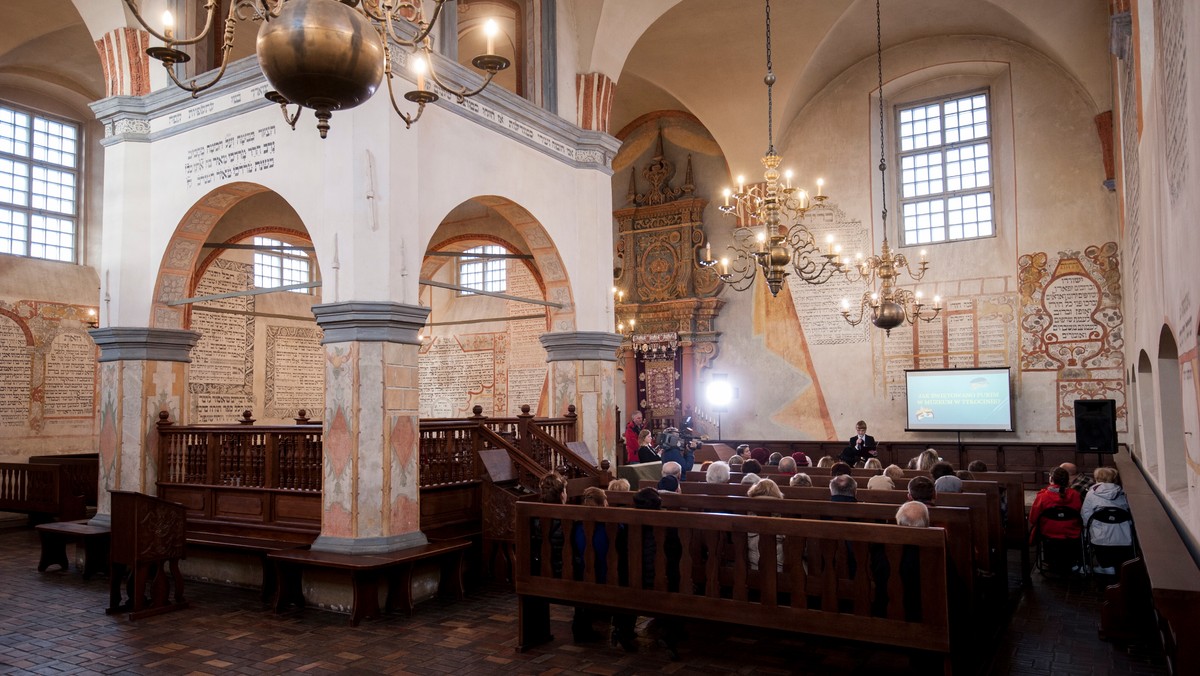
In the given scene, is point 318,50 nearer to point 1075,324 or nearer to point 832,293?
point 832,293

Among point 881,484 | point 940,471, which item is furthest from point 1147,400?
point 881,484

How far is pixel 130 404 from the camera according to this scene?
8961 mm

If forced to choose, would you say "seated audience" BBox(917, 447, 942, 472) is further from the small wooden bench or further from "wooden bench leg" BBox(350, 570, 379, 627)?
the small wooden bench

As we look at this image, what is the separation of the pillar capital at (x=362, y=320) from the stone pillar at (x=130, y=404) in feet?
10.2

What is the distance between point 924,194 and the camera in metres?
14.6

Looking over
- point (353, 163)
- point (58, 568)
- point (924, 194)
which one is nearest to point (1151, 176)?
point (353, 163)

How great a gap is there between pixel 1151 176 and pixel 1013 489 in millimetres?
4024

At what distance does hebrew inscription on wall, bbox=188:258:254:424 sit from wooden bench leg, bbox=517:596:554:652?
9.48 meters

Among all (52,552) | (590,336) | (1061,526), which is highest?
(590,336)

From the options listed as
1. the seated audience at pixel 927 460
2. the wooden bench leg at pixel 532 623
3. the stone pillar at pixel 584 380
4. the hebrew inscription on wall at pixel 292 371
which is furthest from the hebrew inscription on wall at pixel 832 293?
the wooden bench leg at pixel 532 623

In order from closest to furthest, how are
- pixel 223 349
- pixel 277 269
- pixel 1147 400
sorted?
pixel 1147 400
pixel 223 349
pixel 277 269

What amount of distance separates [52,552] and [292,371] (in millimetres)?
6313

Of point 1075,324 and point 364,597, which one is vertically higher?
point 1075,324

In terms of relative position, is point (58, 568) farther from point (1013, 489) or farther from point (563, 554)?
point (1013, 489)
